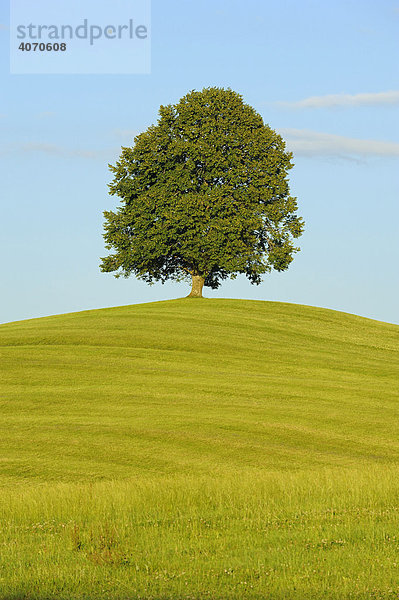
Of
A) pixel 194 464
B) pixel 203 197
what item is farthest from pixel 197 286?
pixel 194 464

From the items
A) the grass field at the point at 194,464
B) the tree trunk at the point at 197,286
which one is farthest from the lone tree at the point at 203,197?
the grass field at the point at 194,464

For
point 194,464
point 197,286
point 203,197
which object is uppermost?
point 203,197

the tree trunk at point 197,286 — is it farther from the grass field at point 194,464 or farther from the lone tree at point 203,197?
the grass field at point 194,464

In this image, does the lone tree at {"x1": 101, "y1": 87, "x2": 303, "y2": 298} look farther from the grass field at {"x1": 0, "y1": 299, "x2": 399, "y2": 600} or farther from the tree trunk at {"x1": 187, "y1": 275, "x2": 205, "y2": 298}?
the grass field at {"x1": 0, "y1": 299, "x2": 399, "y2": 600}

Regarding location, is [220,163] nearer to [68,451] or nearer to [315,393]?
[315,393]

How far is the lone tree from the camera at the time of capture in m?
58.6

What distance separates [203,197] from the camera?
2307 inches

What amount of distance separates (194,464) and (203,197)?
132ft

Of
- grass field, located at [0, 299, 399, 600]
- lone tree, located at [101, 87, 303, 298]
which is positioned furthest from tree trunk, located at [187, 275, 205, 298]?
grass field, located at [0, 299, 399, 600]

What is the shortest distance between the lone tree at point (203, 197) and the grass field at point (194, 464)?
44.8 feet

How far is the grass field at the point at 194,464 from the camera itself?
1099 centimetres

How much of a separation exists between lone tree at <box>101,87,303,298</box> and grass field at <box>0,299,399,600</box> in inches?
538

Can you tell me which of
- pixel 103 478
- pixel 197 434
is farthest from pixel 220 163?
pixel 103 478

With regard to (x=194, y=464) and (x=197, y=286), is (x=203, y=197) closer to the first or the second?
(x=197, y=286)
